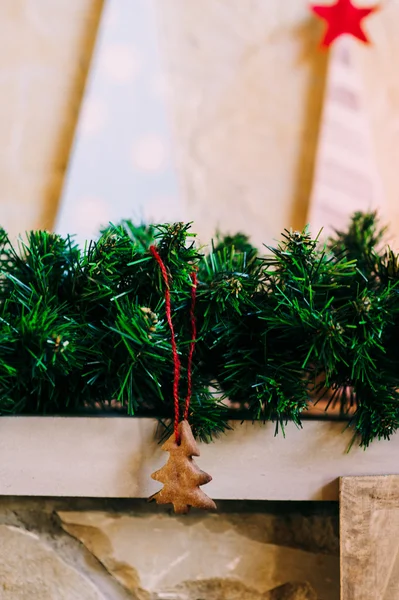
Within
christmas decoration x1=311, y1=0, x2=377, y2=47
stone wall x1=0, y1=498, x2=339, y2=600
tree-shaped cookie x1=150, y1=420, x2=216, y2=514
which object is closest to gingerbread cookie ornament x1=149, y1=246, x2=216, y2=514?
tree-shaped cookie x1=150, y1=420, x2=216, y2=514

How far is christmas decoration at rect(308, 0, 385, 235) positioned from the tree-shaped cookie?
0.50 m

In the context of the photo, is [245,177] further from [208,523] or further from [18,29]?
[208,523]

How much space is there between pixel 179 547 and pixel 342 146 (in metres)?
0.67

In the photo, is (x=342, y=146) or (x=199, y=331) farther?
(x=342, y=146)

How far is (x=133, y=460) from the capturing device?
535 mm

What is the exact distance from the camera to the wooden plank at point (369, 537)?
0.52m

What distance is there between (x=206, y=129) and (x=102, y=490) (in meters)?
0.64

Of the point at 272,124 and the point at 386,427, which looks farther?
the point at 272,124

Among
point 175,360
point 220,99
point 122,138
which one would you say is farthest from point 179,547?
point 220,99

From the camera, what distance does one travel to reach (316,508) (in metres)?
0.60

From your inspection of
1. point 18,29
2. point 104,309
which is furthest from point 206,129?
point 104,309

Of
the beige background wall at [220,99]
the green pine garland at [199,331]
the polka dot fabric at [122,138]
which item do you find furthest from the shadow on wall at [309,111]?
the green pine garland at [199,331]

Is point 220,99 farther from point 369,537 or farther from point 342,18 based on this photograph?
point 369,537

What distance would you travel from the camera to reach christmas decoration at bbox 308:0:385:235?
881 mm
